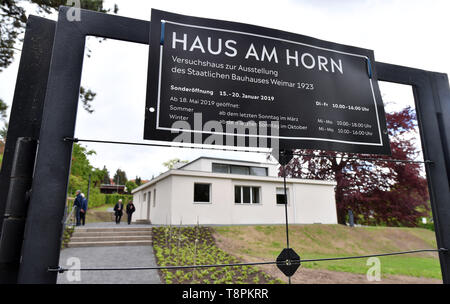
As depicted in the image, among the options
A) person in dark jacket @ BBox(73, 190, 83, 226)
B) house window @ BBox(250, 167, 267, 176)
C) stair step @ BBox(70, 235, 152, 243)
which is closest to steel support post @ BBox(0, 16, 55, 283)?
stair step @ BBox(70, 235, 152, 243)

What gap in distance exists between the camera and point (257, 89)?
1.24 m

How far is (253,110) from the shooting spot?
120 cm

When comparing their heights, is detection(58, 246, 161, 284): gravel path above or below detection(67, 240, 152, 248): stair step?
below

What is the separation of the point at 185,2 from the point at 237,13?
0.39 m

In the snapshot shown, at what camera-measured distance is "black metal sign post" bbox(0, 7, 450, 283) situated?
0.86 metres

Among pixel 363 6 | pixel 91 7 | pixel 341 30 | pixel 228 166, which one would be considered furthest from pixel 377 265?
pixel 228 166

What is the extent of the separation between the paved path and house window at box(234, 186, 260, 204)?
650 centimetres

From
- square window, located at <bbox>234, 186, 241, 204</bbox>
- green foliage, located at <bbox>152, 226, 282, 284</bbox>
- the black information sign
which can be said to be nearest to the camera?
the black information sign

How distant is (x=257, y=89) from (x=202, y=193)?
11.3 m

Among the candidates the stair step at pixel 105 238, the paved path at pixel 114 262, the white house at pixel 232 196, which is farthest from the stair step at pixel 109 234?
the white house at pixel 232 196

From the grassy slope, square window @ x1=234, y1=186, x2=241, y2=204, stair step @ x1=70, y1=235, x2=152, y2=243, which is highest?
square window @ x1=234, y1=186, x2=241, y2=204

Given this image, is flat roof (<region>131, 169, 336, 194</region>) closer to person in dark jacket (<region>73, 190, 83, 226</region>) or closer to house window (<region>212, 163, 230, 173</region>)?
house window (<region>212, 163, 230, 173</region>)

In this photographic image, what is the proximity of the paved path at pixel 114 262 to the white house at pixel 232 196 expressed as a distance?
4.41 metres

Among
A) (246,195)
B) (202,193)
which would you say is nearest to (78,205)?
(202,193)
